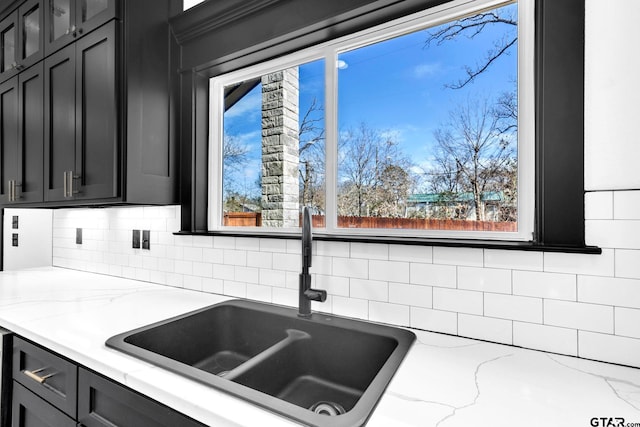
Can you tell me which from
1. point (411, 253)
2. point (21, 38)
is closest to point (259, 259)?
point (411, 253)

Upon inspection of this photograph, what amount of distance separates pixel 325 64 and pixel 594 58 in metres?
0.95

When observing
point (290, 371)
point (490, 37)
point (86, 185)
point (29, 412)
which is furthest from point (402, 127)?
point (29, 412)

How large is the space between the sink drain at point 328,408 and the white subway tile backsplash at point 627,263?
87cm

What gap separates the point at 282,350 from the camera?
1125 mm

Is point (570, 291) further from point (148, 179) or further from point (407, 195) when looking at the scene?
point (148, 179)

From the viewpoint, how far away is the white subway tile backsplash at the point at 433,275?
111 cm

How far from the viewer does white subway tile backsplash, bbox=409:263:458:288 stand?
1.11 meters

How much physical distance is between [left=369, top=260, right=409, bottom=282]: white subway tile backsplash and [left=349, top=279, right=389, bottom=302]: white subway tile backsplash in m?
0.03

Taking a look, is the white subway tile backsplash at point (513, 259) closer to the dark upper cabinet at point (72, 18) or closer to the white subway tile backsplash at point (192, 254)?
the white subway tile backsplash at point (192, 254)

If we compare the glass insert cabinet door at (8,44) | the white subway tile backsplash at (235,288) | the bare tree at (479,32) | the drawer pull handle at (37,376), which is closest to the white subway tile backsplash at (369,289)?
the white subway tile backsplash at (235,288)

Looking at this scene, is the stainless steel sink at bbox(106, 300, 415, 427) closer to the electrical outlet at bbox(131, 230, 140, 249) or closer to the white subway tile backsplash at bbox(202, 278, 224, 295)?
the white subway tile backsplash at bbox(202, 278, 224, 295)

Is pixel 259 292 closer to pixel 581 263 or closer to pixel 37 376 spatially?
pixel 37 376

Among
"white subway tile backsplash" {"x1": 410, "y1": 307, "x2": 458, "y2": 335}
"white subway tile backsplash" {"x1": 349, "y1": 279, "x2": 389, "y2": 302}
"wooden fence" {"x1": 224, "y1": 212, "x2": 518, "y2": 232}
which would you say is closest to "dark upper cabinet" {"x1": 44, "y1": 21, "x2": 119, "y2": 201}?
"wooden fence" {"x1": 224, "y1": 212, "x2": 518, "y2": 232}

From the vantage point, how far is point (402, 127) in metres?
1.34
